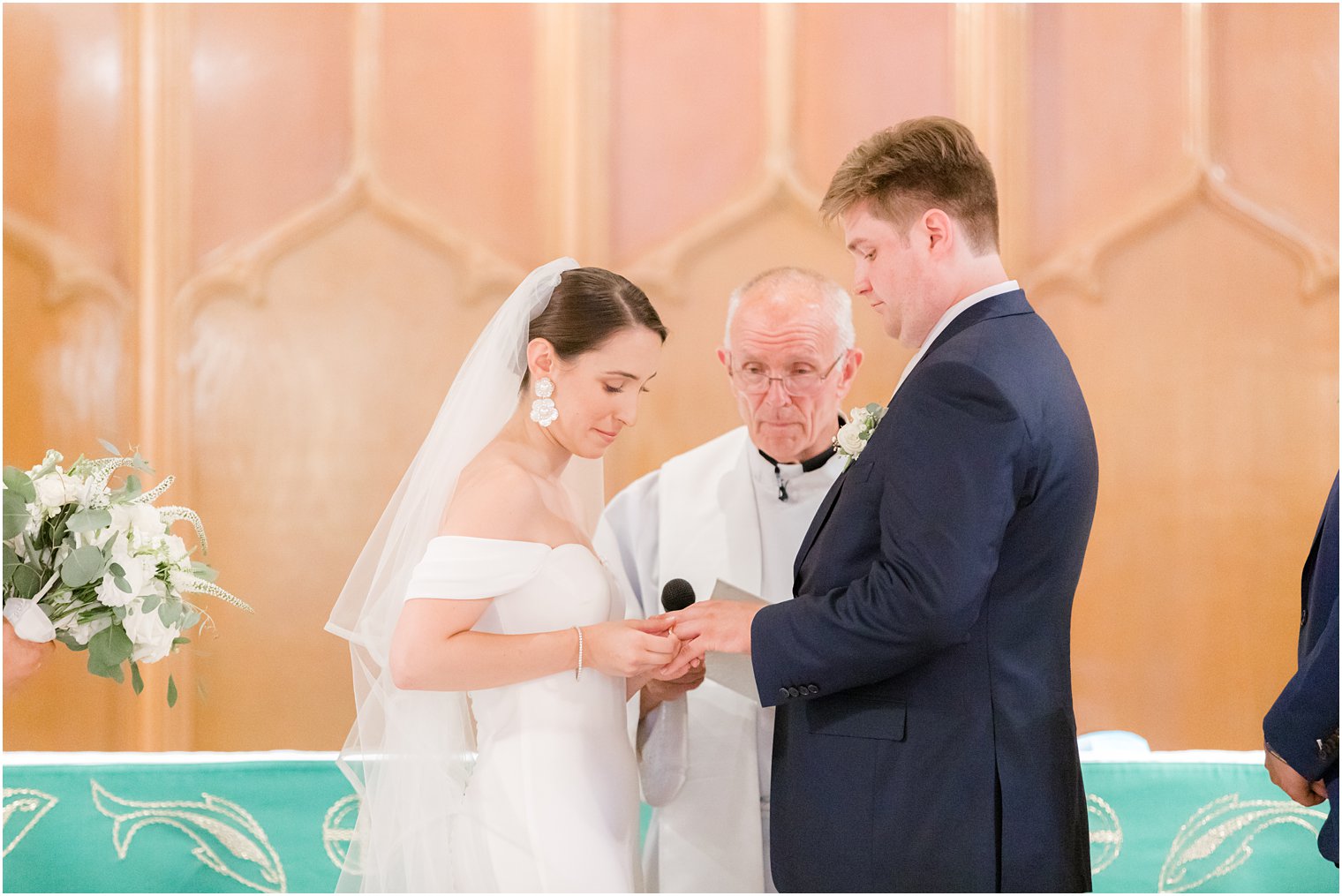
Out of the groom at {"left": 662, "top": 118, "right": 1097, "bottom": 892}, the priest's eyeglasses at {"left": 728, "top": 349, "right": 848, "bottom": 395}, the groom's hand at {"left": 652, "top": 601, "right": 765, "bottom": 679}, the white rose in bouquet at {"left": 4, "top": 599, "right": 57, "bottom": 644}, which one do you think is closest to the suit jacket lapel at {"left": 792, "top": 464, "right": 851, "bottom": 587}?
the groom at {"left": 662, "top": 118, "right": 1097, "bottom": 892}

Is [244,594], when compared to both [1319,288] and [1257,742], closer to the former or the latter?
[1257,742]

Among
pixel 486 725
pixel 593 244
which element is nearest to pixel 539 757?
pixel 486 725

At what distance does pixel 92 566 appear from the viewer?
2.26 m

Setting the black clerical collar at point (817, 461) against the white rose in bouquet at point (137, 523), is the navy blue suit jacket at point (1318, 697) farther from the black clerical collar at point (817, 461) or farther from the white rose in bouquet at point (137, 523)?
the white rose in bouquet at point (137, 523)

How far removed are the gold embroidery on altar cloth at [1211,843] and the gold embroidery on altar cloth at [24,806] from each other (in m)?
3.33

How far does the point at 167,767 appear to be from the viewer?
3332mm

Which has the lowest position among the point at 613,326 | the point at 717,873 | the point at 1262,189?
the point at 717,873

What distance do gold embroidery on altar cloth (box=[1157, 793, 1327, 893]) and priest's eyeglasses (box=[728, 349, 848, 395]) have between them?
1.76m

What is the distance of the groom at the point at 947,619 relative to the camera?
6.66 feet

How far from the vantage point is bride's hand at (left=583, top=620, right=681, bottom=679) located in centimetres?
227

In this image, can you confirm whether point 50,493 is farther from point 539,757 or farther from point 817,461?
point 817,461

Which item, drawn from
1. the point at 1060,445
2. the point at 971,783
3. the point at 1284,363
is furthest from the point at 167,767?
the point at 1284,363

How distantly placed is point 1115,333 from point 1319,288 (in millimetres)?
691

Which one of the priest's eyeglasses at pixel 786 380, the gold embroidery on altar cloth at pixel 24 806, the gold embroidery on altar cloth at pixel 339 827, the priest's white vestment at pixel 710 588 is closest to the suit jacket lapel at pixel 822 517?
the priest's white vestment at pixel 710 588
